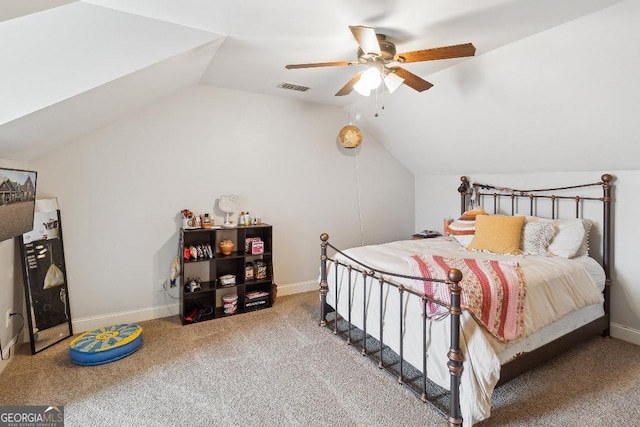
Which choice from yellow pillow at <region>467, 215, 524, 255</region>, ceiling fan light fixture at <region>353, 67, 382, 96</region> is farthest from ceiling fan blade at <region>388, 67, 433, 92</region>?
yellow pillow at <region>467, 215, 524, 255</region>

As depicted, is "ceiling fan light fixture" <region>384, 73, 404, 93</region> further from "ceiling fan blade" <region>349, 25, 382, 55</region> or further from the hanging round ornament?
the hanging round ornament

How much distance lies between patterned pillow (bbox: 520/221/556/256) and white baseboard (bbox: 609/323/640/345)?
932 millimetres

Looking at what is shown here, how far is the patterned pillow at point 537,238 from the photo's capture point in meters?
3.18

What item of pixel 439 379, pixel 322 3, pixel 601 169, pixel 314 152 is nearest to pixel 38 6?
pixel 322 3

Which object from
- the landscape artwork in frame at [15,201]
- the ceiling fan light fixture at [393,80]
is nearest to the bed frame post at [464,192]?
the ceiling fan light fixture at [393,80]

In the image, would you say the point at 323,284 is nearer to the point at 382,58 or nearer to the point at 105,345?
the point at 105,345

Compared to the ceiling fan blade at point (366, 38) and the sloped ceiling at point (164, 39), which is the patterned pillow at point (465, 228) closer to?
the sloped ceiling at point (164, 39)

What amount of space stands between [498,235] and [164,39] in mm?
3393

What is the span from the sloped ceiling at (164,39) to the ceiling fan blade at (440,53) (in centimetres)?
25

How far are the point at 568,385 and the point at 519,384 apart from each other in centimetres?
34

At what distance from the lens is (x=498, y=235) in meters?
3.37

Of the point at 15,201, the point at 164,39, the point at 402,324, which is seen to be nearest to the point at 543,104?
the point at 402,324

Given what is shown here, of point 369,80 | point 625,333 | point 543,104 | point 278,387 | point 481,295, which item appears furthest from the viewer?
point 625,333

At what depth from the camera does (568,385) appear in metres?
2.37
